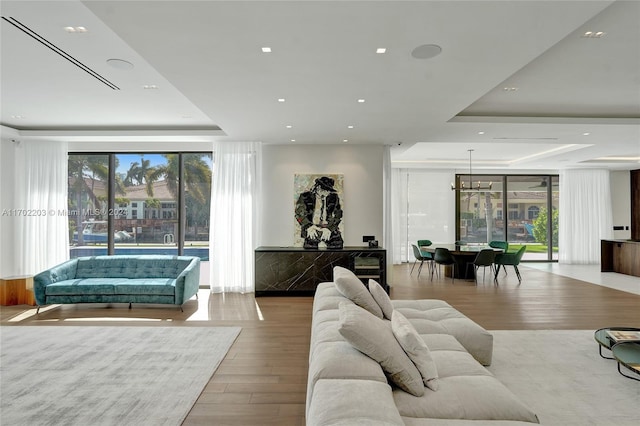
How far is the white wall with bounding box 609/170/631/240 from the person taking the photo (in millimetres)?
11047

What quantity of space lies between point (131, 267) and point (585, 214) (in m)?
12.2

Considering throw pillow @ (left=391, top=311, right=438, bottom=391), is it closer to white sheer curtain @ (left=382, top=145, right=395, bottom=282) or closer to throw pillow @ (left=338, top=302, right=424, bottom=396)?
throw pillow @ (left=338, top=302, right=424, bottom=396)

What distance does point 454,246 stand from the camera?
30.0 ft

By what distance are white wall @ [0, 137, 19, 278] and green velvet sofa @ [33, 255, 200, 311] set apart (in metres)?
1.69

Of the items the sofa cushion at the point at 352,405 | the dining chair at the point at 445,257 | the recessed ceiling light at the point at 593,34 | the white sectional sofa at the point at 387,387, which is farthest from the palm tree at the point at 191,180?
the recessed ceiling light at the point at 593,34

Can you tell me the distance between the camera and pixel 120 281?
5.79 metres

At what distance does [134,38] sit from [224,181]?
439cm

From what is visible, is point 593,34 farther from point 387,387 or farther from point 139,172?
point 139,172

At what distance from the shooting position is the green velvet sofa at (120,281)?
18.1 ft

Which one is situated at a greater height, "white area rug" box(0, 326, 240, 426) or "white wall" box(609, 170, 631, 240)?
"white wall" box(609, 170, 631, 240)

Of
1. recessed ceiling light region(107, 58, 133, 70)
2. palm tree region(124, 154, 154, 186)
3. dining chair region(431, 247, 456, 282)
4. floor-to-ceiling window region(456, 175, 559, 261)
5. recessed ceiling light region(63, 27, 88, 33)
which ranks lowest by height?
dining chair region(431, 247, 456, 282)

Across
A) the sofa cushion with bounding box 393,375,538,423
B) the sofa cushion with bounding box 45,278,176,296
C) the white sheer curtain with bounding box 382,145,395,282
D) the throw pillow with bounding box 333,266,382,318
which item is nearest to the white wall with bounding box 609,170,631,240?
the white sheer curtain with bounding box 382,145,395,282

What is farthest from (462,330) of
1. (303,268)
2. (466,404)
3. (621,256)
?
(621,256)

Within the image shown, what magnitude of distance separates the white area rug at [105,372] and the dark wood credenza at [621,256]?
31.7 ft
